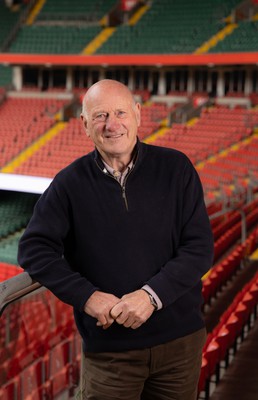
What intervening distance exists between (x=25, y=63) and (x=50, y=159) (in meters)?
5.98

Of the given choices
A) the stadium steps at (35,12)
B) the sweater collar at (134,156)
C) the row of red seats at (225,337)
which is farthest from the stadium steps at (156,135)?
the sweater collar at (134,156)

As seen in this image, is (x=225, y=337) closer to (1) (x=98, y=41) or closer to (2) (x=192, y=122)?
(2) (x=192, y=122)

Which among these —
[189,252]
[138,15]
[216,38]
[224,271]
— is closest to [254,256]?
[224,271]

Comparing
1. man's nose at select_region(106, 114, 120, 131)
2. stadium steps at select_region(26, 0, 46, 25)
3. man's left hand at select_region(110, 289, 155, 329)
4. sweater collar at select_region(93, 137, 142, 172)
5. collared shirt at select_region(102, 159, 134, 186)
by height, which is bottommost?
stadium steps at select_region(26, 0, 46, 25)

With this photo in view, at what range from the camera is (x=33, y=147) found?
1764 cm

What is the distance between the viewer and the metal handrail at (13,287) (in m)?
1.75

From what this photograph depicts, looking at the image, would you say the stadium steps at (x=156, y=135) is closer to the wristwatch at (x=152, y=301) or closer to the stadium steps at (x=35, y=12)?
the stadium steps at (x=35, y=12)

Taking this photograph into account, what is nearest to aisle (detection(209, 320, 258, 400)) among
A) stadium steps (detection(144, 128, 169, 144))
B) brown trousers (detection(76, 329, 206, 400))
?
brown trousers (detection(76, 329, 206, 400))

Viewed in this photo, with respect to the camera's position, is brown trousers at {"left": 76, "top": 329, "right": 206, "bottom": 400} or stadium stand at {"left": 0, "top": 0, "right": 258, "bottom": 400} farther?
stadium stand at {"left": 0, "top": 0, "right": 258, "bottom": 400}

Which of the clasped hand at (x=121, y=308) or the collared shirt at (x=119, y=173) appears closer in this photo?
the clasped hand at (x=121, y=308)

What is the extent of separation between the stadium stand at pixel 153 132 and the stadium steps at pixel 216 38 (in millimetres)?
51

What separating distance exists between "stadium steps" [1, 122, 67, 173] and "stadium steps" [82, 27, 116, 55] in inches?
134

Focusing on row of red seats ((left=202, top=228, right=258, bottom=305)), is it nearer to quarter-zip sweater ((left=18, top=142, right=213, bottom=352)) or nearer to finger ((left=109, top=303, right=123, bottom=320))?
quarter-zip sweater ((left=18, top=142, right=213, bottom=352))

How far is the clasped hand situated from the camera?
1683 millimetres
